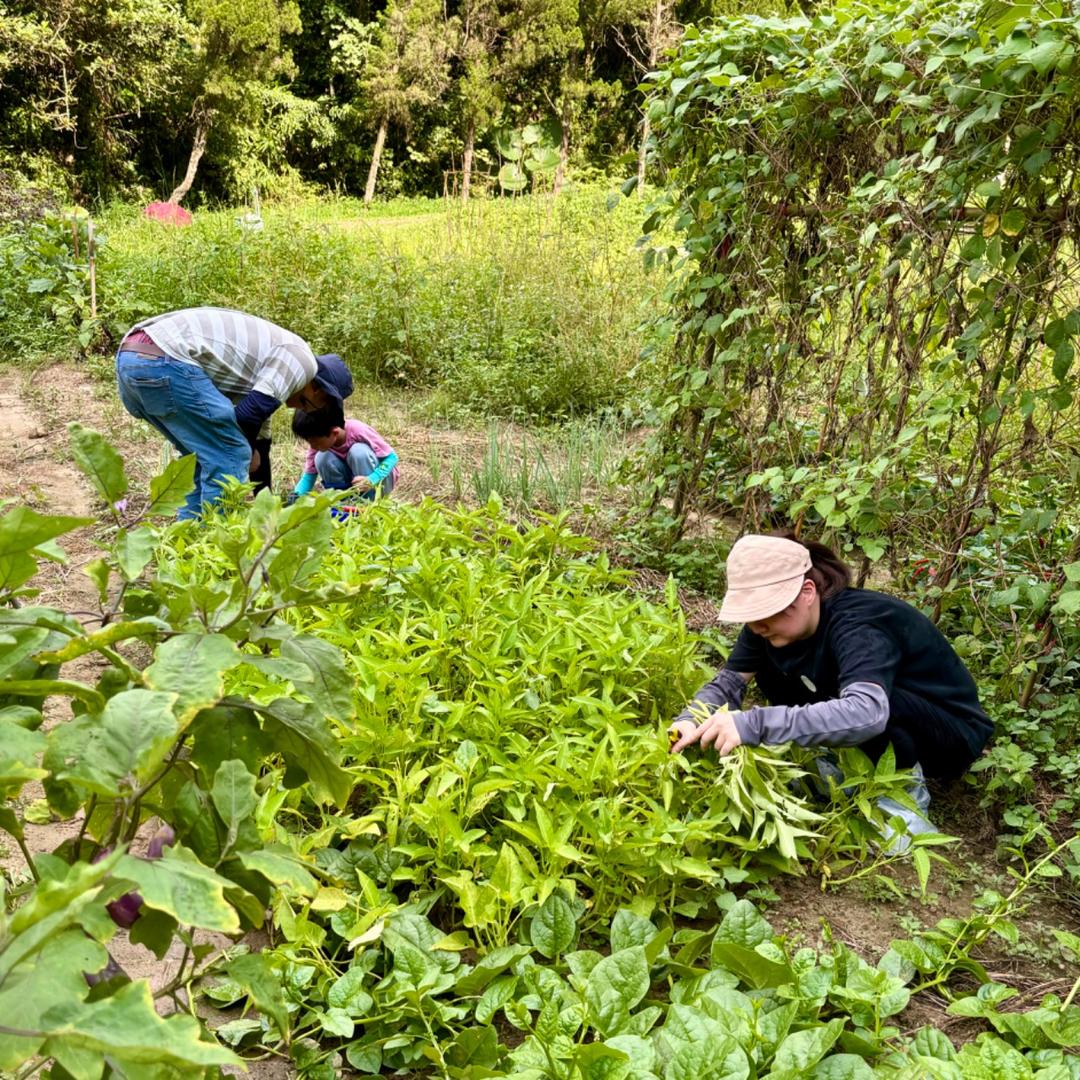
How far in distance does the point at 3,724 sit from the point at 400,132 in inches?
966

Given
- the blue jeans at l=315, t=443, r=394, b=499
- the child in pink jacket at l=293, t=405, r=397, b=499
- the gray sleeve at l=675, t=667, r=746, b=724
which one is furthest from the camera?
the blue jeans at l=315, t=443, r=394, b=499

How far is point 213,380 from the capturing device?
4488 mm

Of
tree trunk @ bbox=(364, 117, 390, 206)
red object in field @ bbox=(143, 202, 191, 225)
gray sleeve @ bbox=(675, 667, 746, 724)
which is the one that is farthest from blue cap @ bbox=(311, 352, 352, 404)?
tree trunk @ bbox=(364, 117, 390, 206)

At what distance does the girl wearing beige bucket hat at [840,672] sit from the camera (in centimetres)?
255

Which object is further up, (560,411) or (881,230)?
(881,230)

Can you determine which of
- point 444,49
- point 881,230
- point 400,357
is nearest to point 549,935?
point 881,230

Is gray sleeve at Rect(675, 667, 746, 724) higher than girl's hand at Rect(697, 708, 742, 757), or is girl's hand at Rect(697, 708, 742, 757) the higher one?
girl's hand at Rect(697, 708, 742, 757)

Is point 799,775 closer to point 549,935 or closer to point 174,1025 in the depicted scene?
point 549,935

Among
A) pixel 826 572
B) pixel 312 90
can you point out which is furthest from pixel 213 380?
pixel 312 90

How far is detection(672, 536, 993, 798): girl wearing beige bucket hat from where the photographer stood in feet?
8.37

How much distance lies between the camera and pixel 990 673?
3232mm

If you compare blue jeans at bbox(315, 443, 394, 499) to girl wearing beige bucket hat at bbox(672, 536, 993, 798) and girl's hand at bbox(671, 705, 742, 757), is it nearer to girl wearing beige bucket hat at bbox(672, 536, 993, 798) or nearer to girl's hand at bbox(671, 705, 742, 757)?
girl wearing beige bucket hat at bbox(672, 536, 993, 798)

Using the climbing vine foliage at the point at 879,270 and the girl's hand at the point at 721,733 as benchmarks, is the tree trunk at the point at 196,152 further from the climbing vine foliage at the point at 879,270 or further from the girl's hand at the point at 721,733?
the girl's hand at the point at 721,733

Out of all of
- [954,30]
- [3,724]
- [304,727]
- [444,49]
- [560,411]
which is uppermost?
[444,49]
